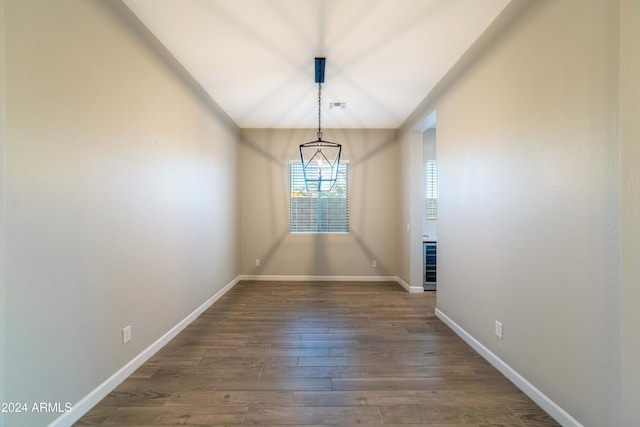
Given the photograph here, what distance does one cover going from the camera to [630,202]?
1.18m

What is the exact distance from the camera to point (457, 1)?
197 centimetres

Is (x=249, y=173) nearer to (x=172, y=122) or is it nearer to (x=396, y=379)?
(x=172, y=122)

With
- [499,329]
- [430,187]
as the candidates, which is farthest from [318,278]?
[499,329]

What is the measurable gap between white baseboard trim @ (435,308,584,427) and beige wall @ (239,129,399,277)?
247 cm

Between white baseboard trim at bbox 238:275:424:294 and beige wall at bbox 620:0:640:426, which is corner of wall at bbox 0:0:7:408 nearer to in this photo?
beige wall at bbox 620:0:640:426

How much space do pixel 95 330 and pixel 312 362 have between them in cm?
157

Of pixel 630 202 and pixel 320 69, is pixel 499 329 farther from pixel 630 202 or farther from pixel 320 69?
pixel 320 69

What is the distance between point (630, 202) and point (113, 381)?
315 cm

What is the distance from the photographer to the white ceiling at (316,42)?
2057 millimetres

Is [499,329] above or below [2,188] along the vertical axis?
below

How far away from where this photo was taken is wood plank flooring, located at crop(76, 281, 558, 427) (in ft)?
5.46

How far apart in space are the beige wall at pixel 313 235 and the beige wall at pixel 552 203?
2.51m

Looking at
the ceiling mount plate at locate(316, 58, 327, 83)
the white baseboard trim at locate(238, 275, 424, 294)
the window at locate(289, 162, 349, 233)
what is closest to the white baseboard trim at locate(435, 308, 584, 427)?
the white baseboard trim at locate(238, 275, 424, 294)

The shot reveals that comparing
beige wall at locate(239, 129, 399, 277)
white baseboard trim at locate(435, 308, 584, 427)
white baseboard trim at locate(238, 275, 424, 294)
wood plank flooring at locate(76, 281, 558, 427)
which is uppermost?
beige wall at locate(239, 129, 399, 277)
